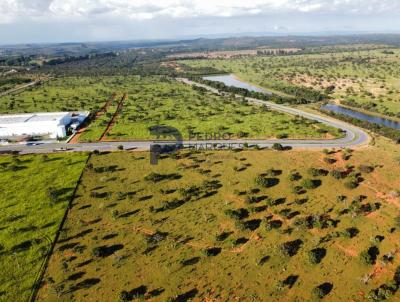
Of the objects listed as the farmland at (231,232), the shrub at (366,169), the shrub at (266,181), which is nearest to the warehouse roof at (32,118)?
the farmland at (231,232)

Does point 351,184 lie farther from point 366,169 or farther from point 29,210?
point 29,210

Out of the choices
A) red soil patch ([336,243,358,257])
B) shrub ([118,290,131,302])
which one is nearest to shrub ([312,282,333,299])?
red soil patch ([336,243,358,257])

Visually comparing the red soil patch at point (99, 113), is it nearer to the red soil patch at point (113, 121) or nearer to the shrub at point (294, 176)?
the red soil patch at point (113, 121)

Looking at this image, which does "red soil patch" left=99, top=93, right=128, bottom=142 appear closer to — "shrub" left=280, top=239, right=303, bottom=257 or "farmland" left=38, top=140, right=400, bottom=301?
"farmland" left=38, top=140, right=400, bottom=301

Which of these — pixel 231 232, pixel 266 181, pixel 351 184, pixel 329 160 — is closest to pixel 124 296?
pixel 231 232

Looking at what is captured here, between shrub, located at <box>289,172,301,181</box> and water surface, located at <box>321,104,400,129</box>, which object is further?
water surface, located at <box>321,104,400,129</box>

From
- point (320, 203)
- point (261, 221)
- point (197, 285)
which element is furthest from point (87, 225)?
point (320, 203)
